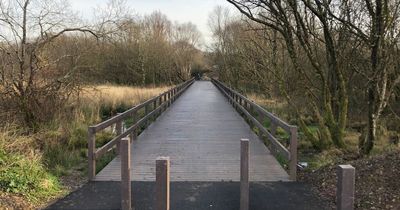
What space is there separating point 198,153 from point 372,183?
13.6 ft

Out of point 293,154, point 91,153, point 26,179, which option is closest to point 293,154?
point 293,154

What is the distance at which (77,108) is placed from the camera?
15633 mm

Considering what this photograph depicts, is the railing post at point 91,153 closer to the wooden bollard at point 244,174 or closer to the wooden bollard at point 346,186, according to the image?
the wooden bollard at point 244,174

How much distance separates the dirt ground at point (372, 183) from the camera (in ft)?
18.3

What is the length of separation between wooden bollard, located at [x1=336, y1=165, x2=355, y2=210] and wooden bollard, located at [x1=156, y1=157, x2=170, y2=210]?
5.40ft

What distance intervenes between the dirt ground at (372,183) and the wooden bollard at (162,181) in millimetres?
2403

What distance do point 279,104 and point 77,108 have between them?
10.9m

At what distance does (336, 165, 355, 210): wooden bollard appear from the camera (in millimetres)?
4125

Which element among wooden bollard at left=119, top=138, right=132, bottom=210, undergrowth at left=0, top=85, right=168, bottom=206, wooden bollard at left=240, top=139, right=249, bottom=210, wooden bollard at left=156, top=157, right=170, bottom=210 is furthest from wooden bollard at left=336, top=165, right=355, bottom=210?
undergrowth at left=0, top=85, right=168, bottom=206

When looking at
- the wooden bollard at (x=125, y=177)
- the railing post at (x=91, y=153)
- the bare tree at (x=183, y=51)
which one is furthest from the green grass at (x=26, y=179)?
the bare tree at (x=183, y=51)

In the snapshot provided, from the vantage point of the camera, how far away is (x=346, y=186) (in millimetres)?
4156

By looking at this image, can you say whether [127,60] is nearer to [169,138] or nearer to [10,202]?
[169,138]

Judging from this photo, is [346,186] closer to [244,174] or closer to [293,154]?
[244,174]

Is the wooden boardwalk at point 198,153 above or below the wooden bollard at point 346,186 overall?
below
